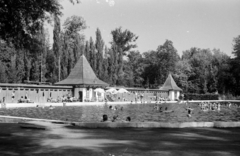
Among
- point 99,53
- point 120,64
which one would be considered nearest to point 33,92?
point 99,53

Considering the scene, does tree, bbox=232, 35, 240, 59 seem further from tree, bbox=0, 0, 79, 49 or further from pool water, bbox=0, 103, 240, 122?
tree, bbox=0, 0, 79, 49

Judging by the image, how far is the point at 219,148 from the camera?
7.85 meters

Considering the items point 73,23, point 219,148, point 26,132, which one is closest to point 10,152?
point 26,132

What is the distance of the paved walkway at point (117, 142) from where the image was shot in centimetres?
723

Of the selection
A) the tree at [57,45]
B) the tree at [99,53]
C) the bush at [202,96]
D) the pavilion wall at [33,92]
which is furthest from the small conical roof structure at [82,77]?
the bush at [202,96]

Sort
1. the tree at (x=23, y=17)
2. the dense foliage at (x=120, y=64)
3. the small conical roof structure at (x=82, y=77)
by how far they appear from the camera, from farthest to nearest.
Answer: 1. the dense foliage at (x=120, y=64)
2. the small conical roof structure at (x=82, y=77)
3. the tree at (x=23, y=17)

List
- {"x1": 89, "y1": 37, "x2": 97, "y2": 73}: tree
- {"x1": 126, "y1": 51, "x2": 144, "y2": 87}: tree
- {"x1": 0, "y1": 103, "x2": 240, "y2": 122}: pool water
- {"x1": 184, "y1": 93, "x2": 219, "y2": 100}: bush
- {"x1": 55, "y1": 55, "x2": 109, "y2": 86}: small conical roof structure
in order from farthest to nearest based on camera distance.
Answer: {"x1": 126, "y1": 51, "x2": 144, "y2": 87}: tree
{"x1": 184, "y1": 93, "x2": 219, "y2": 100}: bush
{"x1": 89, "y1": 37, "x2": 97, "y2": 73}: tree
{"x1": 55, "y1": 55, "x2": 109, "y2": 86}: small conical roof structure
{"x1": 0, "y1": 103, "x2": 240, "y2": 122}: pool water

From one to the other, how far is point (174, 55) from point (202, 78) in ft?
30.3

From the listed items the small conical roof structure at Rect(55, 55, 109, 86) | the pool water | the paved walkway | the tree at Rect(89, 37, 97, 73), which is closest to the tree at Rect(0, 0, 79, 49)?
the paved walkway

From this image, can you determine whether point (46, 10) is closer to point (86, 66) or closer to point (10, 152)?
point (10, 152)

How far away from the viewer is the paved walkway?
723cm

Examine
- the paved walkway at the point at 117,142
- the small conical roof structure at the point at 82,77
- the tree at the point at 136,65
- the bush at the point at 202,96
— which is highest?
the tree at the point at 136,65

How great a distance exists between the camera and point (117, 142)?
28.0ft

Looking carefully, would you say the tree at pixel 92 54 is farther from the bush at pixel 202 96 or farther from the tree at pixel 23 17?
the tree at pixel 23 17
